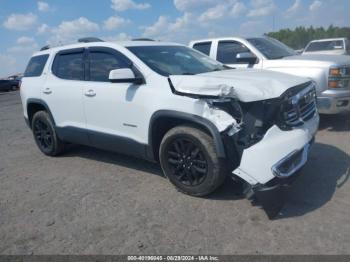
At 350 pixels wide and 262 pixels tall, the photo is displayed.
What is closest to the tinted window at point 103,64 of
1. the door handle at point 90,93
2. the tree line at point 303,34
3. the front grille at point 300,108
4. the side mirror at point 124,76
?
the door handle at point 90,93

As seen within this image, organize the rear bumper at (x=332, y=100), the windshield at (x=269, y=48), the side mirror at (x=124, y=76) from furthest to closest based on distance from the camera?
the windshield at (x=269, y=48) → the rear bumper at (x=332, y=100) → the side mirror at (x=124, y=76)

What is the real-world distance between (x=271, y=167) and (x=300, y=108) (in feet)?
3.18

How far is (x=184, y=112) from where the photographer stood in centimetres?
401

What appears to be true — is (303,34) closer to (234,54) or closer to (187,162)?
(234,54)

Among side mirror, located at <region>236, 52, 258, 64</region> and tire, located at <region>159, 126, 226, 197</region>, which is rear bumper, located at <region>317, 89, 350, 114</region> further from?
tire, located at <region>159, 126, 226, 197</region>

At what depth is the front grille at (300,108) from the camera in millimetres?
3822

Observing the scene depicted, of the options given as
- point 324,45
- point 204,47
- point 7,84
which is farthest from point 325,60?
point 7,84

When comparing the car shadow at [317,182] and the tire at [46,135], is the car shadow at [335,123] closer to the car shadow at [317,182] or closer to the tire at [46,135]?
the car shadow at [317,182]

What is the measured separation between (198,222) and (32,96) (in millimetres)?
4126

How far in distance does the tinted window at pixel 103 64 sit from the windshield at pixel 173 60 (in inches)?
9.6

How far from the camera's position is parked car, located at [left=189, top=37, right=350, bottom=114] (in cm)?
651

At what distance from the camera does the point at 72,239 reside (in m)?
3.49

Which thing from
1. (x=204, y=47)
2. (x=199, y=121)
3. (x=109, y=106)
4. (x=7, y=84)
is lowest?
(x=7, y=84)

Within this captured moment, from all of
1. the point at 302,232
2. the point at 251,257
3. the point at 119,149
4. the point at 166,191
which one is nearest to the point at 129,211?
the point at 166,191
